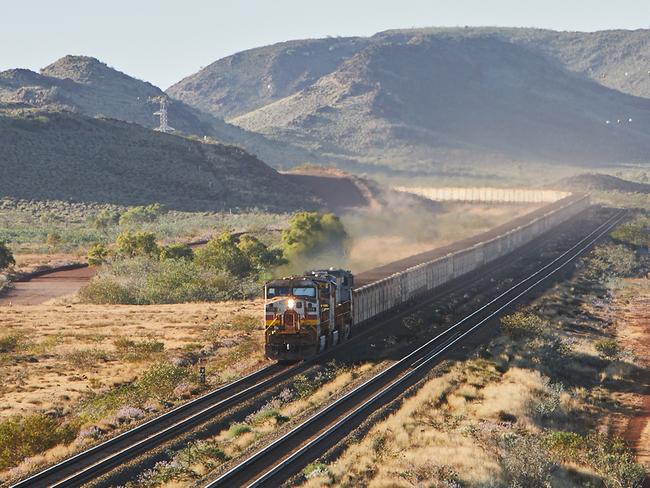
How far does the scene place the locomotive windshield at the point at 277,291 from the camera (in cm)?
3388

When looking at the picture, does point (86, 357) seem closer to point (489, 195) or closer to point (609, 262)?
point (609, 262)

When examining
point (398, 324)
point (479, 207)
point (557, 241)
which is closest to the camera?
point (398, 324)

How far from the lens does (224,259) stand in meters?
68.9

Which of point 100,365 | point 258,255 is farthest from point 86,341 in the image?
point 258,255

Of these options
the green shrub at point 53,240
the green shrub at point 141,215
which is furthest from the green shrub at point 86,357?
the green shrub at point 141,215

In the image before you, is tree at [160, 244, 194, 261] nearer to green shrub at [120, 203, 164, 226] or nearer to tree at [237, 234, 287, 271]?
tree at [237, 234, 287, 271]

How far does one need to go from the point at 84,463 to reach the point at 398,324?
24492 mm

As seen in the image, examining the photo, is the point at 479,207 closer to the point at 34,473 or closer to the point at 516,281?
the point at 516,281

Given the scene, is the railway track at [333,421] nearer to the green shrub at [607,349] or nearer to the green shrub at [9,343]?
the green shrub at [607,349]

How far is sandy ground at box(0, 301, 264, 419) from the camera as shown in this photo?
3244 cm

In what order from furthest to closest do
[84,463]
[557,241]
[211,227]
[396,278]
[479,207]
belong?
[479,207], [211,227], [557,241], [396,278], [84,463]

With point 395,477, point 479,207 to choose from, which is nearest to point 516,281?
point 395,477

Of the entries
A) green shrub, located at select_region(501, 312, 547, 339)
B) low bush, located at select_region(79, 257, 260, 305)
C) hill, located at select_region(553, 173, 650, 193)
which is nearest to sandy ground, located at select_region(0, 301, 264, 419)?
low bush, located at select_region(79, 257, 260, 305)

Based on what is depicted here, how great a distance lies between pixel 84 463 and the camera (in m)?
22.9
